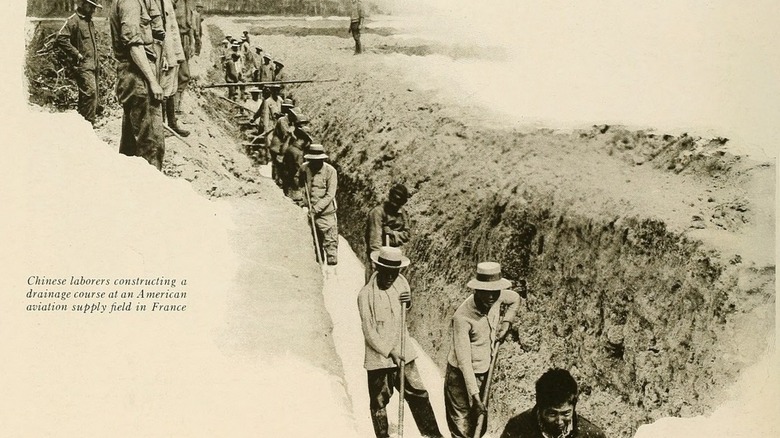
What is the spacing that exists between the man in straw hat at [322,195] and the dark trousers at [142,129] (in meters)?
1.15

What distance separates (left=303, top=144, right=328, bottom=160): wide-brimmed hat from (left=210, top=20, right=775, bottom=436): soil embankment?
0.75 feet

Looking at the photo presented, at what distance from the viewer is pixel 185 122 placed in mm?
6391

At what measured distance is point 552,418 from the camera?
4824 mm

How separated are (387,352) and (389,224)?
0.99 m

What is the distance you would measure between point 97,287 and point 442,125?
2.94 metres

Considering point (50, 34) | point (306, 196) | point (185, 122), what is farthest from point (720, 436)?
point (50, 34)

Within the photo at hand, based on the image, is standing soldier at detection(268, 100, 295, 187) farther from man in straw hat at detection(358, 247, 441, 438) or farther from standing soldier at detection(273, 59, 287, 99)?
man in straw hat at detection(358, 247, 441, 438)

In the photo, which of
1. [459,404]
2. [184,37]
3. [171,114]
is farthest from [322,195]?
[459,404]

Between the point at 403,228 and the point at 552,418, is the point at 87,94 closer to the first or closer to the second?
the point at 403,228

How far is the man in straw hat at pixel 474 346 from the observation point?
5.89m

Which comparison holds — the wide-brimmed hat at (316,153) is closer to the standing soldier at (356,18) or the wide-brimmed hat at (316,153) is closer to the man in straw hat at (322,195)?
the man in straw hat at (322,195)

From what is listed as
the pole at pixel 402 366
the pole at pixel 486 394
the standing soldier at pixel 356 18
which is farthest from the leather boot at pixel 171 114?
the pole at pixel 486 394

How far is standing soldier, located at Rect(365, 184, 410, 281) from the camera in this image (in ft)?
20.6

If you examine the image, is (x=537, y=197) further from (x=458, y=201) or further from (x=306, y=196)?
(x=306, y=196)
